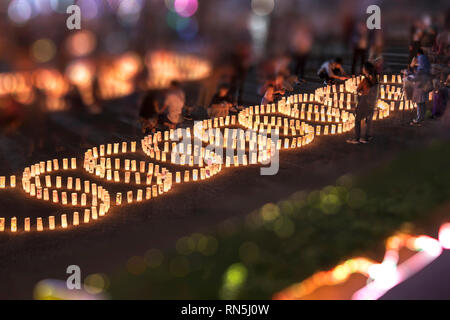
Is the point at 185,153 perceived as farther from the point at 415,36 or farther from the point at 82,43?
the point at 415,36

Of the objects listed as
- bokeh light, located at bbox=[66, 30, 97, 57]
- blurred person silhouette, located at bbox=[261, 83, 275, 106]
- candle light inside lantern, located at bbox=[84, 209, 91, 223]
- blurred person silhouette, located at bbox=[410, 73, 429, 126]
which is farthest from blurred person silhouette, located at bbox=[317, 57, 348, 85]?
candle light inside lantern, located at bbox=[84, 209, 91, 223]

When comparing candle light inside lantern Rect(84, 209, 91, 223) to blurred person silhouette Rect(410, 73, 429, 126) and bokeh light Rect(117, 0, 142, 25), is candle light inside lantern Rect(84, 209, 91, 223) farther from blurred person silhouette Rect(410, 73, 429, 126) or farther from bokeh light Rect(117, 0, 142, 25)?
blurred person silhouette Rect(410, 73, 429, 126)

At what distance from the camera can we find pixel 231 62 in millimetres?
14766

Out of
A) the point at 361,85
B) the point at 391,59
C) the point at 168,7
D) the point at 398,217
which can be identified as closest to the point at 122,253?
the point at 398,217

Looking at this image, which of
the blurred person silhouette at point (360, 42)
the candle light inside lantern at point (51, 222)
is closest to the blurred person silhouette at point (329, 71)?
the blurred person silhouette at point (360, 42)

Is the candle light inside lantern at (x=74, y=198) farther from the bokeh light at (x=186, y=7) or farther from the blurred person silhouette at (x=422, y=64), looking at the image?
the blurred person silhouette at (x=422, y=64)

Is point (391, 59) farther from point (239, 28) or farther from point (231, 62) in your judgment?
point (239, 28)

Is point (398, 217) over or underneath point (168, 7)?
underneath

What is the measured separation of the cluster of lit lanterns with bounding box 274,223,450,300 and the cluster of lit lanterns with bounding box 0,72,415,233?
11.0 feet

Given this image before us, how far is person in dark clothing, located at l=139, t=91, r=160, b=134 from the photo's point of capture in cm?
1423

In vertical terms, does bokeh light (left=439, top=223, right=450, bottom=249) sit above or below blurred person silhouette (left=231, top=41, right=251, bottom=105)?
below

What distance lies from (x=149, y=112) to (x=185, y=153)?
1757 millimetres

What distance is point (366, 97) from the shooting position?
1313cm

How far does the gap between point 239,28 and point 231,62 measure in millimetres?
1772
